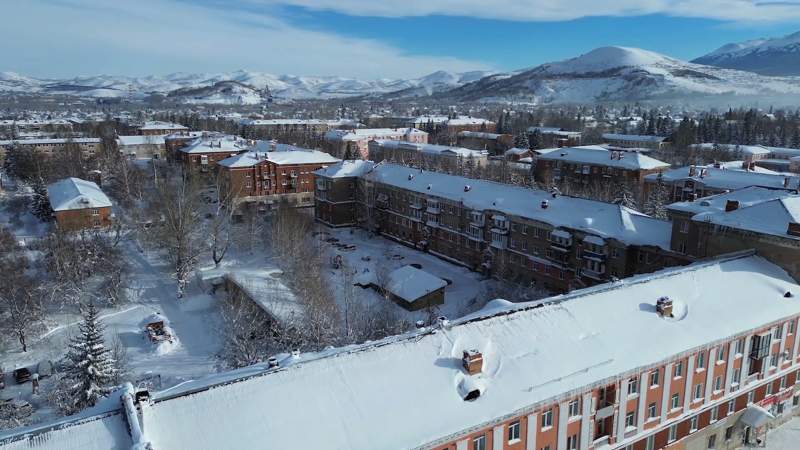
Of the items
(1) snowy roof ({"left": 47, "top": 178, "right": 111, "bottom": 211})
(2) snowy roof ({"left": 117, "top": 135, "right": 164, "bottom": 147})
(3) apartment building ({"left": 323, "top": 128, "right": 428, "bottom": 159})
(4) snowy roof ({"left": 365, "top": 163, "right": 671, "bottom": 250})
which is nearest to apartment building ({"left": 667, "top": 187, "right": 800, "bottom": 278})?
(4) snowy roof ({"left": 365, "top": 163, "right": 671, "bottom": 250})

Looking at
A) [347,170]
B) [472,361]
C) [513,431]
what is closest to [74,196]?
[347,170]

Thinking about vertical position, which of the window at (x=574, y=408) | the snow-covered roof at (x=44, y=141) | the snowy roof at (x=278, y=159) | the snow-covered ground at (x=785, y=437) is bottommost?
the snow-covered ground at (x=785, y=437)

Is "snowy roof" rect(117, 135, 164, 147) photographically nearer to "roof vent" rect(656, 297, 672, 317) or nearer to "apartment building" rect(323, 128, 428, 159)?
"apartment building" rect(323, 128, 428, 159)

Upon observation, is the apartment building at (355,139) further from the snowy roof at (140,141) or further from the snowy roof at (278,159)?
the snowy roof at (140,141)

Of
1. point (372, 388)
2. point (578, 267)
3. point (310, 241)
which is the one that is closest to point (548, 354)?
point (372, 388)

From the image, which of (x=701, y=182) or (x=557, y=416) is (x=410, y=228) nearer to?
(x=701, y=182)

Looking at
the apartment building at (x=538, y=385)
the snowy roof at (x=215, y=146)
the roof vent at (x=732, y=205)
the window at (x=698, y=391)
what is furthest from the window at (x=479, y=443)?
the snowy roof at (x=215, y=146)
